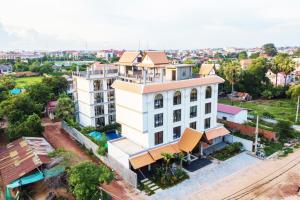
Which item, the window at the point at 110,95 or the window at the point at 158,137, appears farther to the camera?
the window at the point at 110,95

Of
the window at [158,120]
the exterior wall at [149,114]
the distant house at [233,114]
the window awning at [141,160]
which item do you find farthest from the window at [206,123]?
the window awning at [141,160]

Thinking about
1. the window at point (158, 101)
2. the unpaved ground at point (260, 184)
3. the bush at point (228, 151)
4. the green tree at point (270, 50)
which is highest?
the green tree at point (270, 50)

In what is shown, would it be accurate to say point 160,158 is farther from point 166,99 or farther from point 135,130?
point 166,99

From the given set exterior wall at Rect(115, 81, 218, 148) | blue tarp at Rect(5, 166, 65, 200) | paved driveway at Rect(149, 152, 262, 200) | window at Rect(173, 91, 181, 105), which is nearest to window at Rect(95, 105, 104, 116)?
exterior wall at Rect(115, 81, 218, 148)

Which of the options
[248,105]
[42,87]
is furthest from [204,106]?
[42,87]

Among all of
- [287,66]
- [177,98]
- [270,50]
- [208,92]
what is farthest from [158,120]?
[270,50]

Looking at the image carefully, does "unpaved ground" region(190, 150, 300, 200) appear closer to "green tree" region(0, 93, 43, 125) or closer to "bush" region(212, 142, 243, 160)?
"bush" region(212, 142, 243, 160)

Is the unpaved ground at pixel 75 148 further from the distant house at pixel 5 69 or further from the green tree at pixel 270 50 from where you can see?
the green tree at pixel 270 50
